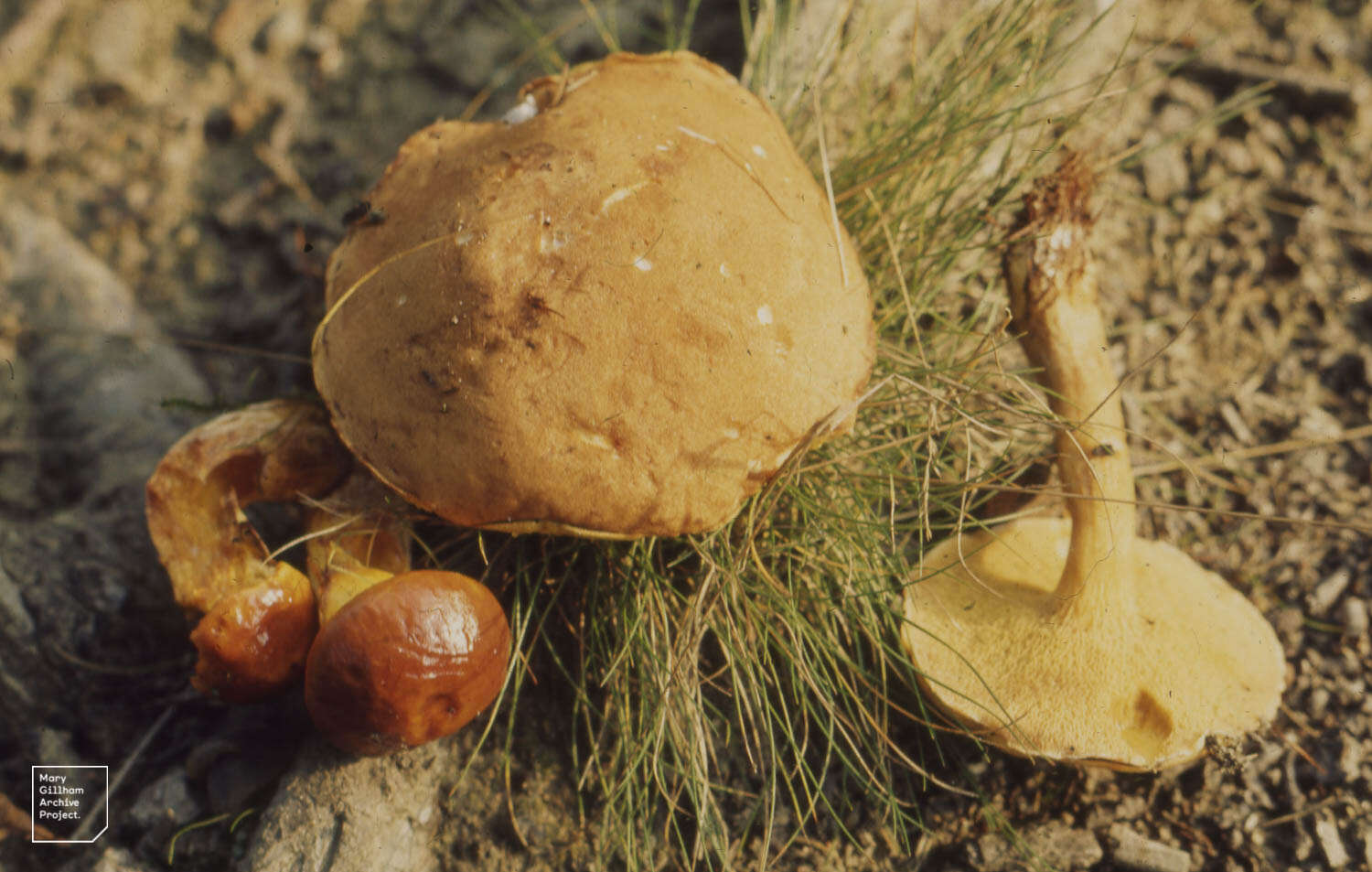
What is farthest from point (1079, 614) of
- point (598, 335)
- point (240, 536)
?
point (240, 536)

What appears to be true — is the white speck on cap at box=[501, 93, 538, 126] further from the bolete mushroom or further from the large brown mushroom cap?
the bolete mushroom

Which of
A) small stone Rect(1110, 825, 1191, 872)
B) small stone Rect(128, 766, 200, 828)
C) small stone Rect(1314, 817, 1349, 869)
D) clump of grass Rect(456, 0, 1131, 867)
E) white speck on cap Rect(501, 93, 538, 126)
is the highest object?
white speck on cap Rect(501, 93, 538, 126)

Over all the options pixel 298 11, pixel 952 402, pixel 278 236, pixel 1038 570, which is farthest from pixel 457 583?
pixel 298 11

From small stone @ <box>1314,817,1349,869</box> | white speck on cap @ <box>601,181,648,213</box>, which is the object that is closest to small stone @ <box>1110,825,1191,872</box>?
small stone @ <box>1314,817,1349,869</box>

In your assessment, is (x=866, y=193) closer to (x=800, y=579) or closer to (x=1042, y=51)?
(x=1042, y=51)

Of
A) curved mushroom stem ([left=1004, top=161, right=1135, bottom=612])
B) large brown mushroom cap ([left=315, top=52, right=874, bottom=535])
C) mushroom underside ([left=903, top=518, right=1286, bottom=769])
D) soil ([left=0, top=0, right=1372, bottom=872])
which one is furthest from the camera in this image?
soil ([left=0, top=0, right=1372, bottom=872])

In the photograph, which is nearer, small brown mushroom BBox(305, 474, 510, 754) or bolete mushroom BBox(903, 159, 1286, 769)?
small brown mushroom BBox(305, 474, 510, 754)
